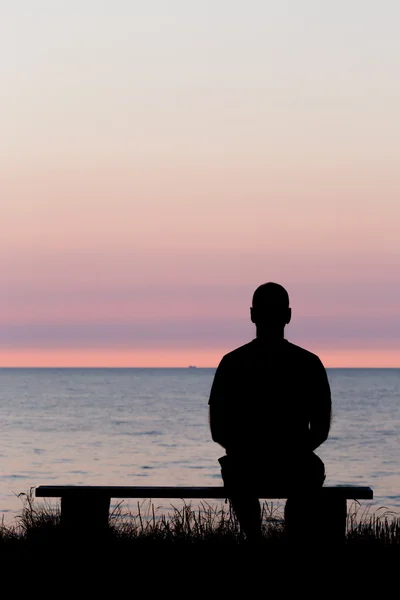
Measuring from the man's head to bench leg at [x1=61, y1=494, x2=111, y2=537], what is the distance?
6.18 feet

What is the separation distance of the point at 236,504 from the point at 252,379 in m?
0.84

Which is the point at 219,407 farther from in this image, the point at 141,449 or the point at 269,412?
the point at 141,449

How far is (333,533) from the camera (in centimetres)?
741

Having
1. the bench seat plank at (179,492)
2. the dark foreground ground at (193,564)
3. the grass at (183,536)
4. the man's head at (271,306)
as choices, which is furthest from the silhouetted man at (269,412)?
the grass at (183,536)

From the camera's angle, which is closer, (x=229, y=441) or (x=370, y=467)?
(x=229, y=441)

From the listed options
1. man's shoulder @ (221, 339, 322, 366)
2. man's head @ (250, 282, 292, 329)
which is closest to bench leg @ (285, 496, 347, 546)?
man's shoulder @ (221, 339, 322, 366)

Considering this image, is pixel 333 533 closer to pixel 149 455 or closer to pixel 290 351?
pixel 290 351

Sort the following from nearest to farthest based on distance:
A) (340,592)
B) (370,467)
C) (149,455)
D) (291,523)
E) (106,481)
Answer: (340,592) < (291,523) < (106,481) < (370,467) < (149,455)

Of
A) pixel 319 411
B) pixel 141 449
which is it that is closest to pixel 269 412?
pixel 319 411

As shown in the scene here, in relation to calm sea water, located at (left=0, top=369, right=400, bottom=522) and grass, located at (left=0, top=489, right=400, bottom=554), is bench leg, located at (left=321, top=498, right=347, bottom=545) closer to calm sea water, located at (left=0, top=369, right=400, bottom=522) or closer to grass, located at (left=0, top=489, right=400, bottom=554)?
grass, located at (left=0, top=489, right=400, bottom=554)

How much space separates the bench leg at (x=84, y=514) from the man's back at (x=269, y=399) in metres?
1.25

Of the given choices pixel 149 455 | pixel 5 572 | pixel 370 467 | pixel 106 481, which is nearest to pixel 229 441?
pixel 5 572

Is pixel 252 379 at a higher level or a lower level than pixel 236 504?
higher

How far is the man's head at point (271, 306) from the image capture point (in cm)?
696
